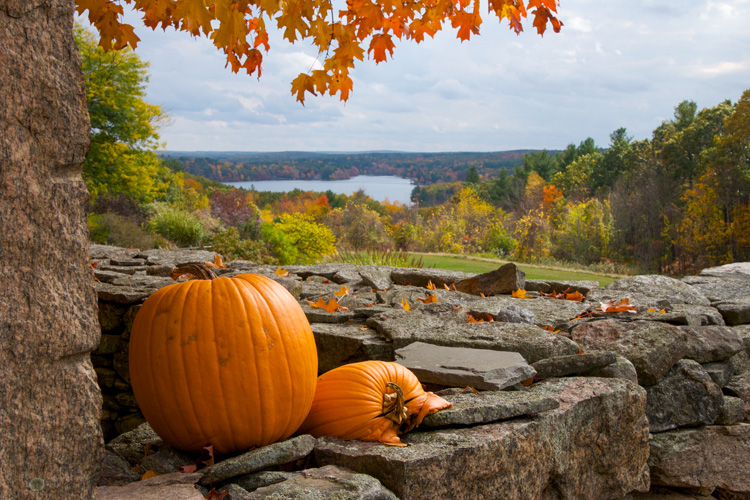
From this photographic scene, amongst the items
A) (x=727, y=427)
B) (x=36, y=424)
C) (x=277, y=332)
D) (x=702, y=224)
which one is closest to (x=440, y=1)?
(x=277, y=332)

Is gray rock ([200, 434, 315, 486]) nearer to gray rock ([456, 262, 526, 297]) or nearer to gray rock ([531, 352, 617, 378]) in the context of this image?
gray rock ([531, 352, 617, 378])

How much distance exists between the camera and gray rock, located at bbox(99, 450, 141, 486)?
1.93m

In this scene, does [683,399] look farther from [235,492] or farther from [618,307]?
[235,492]

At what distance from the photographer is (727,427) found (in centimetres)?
324

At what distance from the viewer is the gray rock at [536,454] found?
75.8 inches

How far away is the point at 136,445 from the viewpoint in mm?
2396

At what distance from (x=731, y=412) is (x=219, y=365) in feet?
9.85

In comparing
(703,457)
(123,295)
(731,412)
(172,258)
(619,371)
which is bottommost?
(703,457)

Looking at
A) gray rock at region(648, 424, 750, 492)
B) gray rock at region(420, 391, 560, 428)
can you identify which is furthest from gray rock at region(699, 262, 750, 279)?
gray rock at region(420, 391, 560, 428)

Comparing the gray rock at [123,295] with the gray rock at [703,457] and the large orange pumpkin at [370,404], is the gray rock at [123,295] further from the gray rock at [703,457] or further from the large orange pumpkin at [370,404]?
the gray rock at [703,457]

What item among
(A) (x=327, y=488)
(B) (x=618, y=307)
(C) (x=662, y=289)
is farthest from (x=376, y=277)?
(A) (x=327, y=488)

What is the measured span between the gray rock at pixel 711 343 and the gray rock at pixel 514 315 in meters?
0.93

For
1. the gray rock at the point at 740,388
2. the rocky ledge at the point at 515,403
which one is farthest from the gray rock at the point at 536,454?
the gray rock at the point at 740,388

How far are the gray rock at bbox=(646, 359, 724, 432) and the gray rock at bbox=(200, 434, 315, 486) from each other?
2.16m
